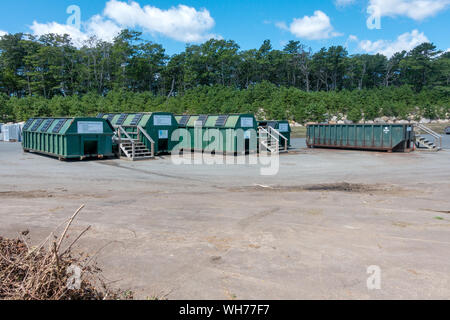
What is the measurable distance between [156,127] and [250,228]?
17.4m

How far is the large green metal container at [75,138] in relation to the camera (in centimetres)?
2022

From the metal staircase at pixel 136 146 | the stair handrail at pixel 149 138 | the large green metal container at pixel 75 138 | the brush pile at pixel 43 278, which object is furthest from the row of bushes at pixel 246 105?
the brush pile at pixel 43 278

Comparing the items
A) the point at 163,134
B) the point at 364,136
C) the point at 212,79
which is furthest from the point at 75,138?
the point at 212,79

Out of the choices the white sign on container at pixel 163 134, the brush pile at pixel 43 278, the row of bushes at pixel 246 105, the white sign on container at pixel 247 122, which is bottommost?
the brush pile at pixel 43 278

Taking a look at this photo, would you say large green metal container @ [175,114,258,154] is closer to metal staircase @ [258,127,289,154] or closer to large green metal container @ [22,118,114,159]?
metal staircase @ [258,127,289,154]

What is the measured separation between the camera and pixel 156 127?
2430 centimetres

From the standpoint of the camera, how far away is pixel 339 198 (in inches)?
443

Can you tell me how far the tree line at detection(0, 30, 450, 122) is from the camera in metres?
54.7

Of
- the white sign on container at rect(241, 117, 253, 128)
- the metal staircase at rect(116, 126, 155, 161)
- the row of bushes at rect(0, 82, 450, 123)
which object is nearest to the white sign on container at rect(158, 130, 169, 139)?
the metal staircase at rect(116, 126, 155, 161)

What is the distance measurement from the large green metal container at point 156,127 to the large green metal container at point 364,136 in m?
12.2

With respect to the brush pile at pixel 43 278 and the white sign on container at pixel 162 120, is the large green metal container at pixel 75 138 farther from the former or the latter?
the brush pile at pixel 43 278

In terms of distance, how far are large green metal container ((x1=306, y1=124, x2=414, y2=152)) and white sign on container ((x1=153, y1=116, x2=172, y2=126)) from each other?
40.6 ft
